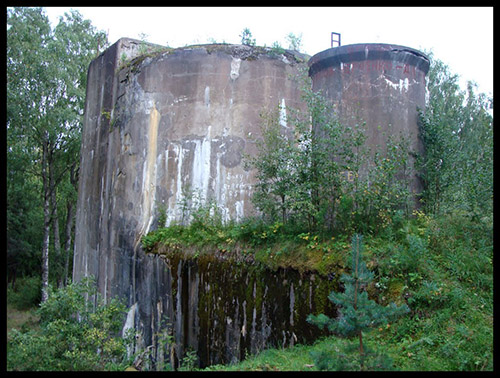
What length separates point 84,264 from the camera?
13.8 m

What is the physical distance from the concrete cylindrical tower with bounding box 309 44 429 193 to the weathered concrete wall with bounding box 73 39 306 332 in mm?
3348

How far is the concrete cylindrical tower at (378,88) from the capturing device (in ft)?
26.4

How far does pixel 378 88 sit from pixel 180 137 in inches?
206

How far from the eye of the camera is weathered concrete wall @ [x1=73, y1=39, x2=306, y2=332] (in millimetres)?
11336

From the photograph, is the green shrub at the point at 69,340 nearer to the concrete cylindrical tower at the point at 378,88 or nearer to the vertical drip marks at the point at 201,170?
the vertical drip marks at the point at 201,170

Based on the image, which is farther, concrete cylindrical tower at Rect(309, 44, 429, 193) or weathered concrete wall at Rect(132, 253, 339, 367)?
concrete cylindrical tower at Rect(309, 44, 429, 193)

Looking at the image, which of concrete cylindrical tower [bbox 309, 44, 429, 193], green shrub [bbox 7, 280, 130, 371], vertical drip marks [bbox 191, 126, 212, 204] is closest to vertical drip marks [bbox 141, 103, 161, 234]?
vertical drip marks [bbox 191, 126, 212, 204]

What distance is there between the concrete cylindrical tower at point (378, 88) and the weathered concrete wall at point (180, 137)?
335cm

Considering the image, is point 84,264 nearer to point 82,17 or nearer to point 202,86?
point 202,86

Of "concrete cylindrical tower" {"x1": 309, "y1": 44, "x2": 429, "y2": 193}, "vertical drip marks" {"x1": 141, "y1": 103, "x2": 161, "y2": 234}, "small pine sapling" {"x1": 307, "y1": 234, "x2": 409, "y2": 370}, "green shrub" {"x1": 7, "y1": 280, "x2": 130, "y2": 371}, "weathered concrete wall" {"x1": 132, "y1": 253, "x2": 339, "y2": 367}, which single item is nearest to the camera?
"small pine sapling" {"x1": 307, "y1": 234, "x2": 409, "y2": 370}

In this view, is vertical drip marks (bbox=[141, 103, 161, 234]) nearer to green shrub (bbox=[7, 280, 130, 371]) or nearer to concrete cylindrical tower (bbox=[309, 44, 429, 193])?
green shrub (bbox=[7, 280, 130, 371])

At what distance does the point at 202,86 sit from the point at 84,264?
20.7 feet

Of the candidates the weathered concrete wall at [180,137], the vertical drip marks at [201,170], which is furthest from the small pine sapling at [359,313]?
the vertical drip marks at [201,170]

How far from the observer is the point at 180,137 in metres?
11.6
